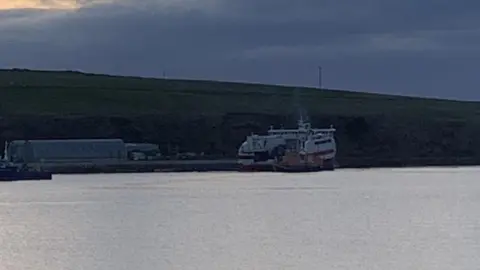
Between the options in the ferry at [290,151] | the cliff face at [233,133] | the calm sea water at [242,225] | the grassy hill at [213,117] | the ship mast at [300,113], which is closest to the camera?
the calm sea water at [242,225]

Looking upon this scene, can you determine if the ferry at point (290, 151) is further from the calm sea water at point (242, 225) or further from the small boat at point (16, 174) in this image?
the small boat at point (16, 174)

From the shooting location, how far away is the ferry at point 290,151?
86.6 m

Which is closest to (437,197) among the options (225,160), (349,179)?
(349,179)

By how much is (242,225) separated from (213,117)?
209ft

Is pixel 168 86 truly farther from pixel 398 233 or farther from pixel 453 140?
pixel 398 233

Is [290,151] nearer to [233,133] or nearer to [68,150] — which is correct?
[68,150]

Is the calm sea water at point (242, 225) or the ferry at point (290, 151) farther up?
the ferry at point (290, 151)

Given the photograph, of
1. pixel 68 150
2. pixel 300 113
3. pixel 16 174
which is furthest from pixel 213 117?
pixel 16 174

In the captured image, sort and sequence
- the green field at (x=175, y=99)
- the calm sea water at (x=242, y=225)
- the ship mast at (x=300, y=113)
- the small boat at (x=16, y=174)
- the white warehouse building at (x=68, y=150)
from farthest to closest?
the green field at (x=175, y=99)
the ship mast at (x=300, y=113)
the white warehouse building at (x=68, y=150)
the small boat at (x=16, y=174)
the calm sea water at (x=242, y=225)

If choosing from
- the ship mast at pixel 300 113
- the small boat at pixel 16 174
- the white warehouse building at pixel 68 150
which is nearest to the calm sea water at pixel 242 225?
the small boat at pixel 16 174

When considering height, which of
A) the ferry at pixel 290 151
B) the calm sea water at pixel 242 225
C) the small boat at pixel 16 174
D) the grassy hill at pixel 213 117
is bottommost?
the calm sea water at pixel 242 225

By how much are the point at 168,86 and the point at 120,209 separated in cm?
7608

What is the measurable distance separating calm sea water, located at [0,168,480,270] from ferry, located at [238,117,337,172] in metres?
15.1

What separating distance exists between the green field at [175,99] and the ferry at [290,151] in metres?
15.6
